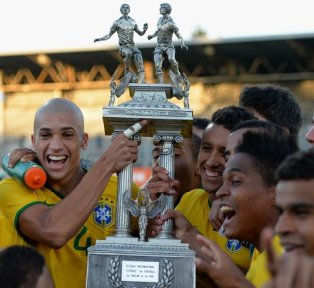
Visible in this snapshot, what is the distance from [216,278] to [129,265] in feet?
2.21

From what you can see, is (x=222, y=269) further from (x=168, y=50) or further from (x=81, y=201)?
(x=168, y=50)

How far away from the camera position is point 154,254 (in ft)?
14.1

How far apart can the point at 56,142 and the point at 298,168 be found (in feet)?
7.05

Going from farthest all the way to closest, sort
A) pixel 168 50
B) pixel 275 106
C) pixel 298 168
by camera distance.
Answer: pixel 275 106, pixel 168 50, pixel 298 168

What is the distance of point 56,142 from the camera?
496 cm

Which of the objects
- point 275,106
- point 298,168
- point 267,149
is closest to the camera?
point 298,168

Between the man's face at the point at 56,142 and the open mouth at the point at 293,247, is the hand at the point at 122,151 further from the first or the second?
the open mouth at the point at 293,247

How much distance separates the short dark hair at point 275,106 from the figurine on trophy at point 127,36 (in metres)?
1.05

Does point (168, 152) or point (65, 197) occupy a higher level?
point (168, 152)

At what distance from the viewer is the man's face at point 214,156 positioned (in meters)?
4.90

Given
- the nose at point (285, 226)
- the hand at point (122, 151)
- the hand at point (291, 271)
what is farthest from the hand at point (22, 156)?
the hand at point (291, 271)

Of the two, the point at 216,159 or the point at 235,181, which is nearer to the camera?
the point at 235,181

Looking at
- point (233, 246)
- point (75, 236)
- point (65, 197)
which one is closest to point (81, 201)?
point (65, 197)

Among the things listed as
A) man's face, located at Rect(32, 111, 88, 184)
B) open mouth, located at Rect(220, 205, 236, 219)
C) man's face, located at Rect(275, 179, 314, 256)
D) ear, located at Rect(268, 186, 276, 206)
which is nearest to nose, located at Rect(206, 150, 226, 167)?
man's face, located at Rect(32, 111, 88, 184)
